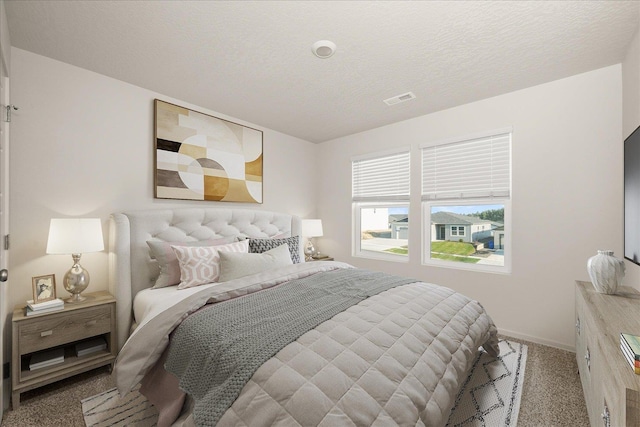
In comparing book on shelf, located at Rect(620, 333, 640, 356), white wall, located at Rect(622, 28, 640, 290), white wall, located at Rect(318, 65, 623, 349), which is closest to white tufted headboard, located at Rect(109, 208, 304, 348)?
white wall, located at Rect(318, 65, 623, 349)

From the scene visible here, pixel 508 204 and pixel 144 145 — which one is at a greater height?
pixel 144 145

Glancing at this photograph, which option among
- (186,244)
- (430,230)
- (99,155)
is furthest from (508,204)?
(99,155)

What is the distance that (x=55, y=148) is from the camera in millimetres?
2219

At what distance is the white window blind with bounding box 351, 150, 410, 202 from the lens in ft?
11.8

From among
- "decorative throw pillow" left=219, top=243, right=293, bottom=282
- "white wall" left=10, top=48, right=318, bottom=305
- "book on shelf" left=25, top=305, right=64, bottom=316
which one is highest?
"white wall" left=10, top=48, right=318, bottom=305

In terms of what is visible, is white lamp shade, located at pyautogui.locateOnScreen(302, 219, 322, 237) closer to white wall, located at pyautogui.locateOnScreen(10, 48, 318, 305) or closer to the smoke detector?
white wall, located at pyautogui.locateOnScreen(10, 48, 318, 305)

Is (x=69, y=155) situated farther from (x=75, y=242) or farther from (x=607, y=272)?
(x=607, y=272)

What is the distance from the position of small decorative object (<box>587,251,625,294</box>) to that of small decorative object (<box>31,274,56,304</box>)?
3799mm

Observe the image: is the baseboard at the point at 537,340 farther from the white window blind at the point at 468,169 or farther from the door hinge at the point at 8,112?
the door hinge at the point at 8,112

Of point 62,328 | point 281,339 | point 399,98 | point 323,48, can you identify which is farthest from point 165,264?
point 399,98

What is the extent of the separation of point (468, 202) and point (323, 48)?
221 centimetres

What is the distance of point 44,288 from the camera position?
2023mm

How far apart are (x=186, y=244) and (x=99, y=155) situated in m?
1.05

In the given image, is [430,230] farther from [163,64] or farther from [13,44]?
[13,44]
